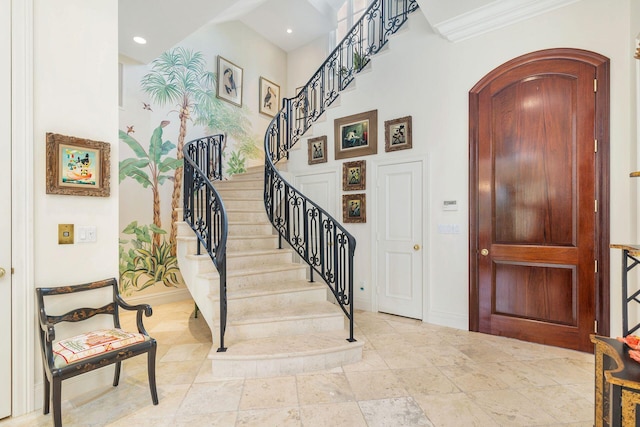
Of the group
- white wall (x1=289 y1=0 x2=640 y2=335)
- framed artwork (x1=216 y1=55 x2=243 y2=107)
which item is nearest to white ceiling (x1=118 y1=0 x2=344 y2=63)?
framed artwork (x1=216 y1=55 x2=243 y2=107)

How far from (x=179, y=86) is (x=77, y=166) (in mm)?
3592

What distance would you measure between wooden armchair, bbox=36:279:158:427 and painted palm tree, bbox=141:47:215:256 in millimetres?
2781

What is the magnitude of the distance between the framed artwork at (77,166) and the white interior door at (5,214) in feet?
0.68

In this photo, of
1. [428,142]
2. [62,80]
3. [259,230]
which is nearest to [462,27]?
[428,142]

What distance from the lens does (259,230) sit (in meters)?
4.27

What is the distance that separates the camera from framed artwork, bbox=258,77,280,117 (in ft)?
22.9

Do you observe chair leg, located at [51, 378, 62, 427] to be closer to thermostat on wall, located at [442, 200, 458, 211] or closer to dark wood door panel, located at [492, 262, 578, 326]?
thermostat on wall, located at [442, 200, 458, 211]

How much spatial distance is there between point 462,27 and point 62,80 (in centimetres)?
392

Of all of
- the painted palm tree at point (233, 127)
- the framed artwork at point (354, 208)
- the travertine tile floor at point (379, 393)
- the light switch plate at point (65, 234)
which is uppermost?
the painted palm tree at point (233, 127)

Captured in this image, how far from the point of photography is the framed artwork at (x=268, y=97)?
698cm

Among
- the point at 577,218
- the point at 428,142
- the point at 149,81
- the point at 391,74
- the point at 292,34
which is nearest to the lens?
the point at 577,218

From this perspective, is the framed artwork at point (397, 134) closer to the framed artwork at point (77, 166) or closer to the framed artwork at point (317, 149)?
the framed artwork at point (317, 149)

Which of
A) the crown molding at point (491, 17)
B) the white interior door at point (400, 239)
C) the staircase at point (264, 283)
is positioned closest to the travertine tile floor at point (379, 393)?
the staircase at point (264, 283)

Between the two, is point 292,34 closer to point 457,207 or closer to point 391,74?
point 391,74
